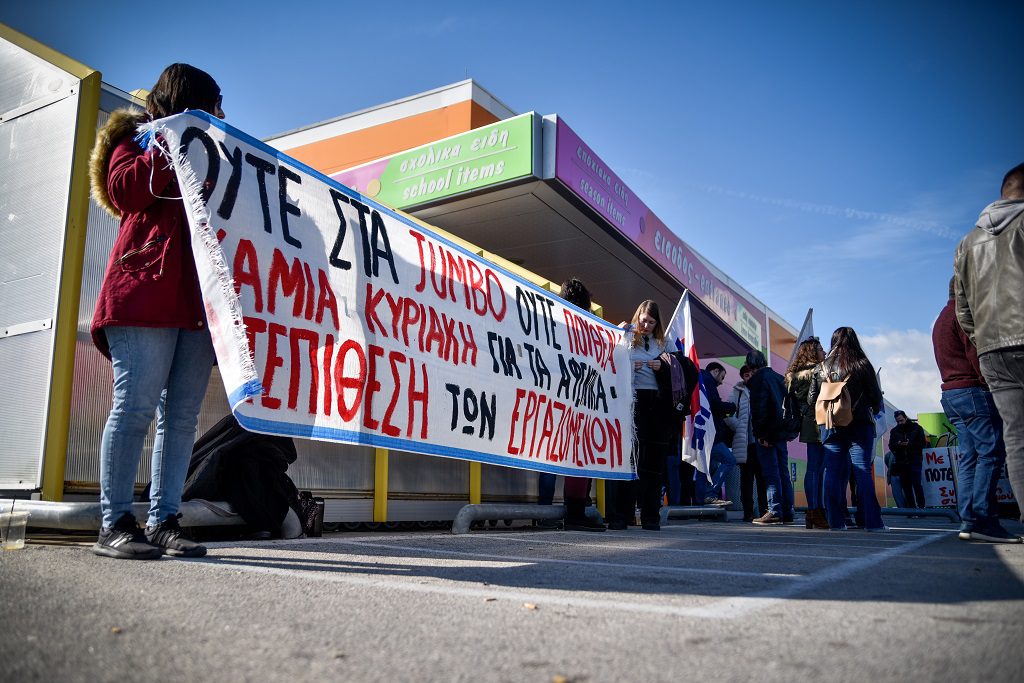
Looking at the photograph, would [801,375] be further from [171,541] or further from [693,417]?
[171,541]

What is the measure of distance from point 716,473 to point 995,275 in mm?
7922

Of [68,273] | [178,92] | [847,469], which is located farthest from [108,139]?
[847,469]

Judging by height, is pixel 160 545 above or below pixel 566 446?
below

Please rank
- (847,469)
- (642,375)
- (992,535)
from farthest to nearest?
1. (642,375)
2. (847,469)
3. (992,535)

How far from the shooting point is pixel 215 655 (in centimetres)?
166

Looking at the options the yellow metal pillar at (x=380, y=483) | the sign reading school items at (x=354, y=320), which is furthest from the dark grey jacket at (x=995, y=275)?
the yellow metal pillar at (x=380, y=483)

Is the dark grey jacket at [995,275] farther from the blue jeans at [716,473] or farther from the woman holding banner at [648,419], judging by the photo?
the blue jeans at [716,473]

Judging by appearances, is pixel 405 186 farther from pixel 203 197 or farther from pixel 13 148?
pixel 203 197

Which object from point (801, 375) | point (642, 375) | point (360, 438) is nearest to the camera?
point (360, 438)

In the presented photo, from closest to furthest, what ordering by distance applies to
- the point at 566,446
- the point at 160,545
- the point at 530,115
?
the point at 160,545 < the point at 566,446 < the point at 530,115

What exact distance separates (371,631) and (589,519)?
183 inches

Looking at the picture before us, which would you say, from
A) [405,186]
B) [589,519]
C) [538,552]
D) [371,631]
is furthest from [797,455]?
[371,631]

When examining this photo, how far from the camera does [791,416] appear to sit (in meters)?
8.07

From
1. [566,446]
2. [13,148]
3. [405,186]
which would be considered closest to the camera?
[13,148]
